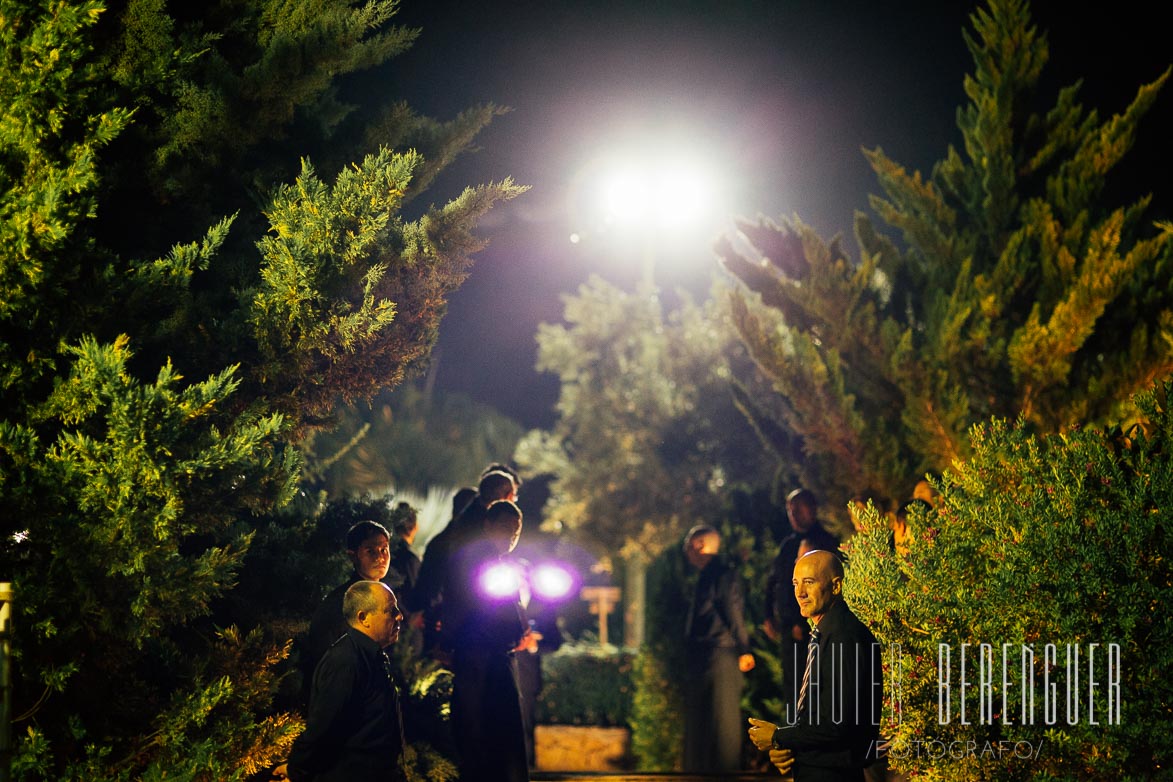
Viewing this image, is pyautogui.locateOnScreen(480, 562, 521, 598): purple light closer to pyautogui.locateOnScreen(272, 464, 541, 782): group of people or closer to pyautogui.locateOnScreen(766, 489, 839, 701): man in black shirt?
pyautogui.locateOnScreen(272, 464, 541, 782): group of people

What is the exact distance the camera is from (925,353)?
1162 centimetres

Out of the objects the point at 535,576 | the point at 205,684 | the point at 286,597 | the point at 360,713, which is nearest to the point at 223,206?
the point at 286,597

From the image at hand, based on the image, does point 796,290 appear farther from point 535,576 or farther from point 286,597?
point 286,597

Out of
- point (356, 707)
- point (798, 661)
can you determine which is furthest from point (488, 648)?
point (798, 661)

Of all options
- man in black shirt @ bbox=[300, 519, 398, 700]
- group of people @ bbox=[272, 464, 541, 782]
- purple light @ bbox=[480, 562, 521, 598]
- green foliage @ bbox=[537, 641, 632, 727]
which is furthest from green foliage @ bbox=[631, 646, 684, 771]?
man in black shirt @ bbox=[300, 519, 398, 700]

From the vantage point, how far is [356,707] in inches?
200

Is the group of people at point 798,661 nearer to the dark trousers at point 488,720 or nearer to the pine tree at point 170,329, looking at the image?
the dark trousers at point 488,720

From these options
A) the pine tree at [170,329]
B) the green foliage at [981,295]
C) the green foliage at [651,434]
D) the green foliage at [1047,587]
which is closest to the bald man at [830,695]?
the green foliage at [1047,587]

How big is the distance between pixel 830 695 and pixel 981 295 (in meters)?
7.56

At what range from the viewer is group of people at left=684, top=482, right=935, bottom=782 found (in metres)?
4.68

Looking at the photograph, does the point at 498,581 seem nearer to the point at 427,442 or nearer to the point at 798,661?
the point at 798,661

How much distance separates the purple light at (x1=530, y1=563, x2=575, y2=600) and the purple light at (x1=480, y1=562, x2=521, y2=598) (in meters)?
1.70

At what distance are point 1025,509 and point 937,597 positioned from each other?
0.53m

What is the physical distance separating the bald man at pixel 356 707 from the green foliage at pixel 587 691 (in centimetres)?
875
